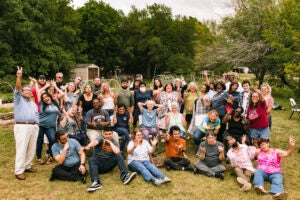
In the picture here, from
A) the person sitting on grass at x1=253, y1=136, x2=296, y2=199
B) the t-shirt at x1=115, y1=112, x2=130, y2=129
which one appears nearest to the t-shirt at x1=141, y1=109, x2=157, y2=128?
the t-shirt at x1=115, y1=112, x2=130, y2=129

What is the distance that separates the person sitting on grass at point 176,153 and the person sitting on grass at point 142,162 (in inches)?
20.9

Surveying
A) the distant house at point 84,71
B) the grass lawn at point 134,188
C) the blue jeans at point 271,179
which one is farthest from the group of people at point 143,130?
the distant house at point 84,71

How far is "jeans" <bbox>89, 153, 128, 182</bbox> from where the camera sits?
5371mm

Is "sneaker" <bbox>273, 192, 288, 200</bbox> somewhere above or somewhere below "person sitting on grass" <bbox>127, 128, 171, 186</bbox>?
below

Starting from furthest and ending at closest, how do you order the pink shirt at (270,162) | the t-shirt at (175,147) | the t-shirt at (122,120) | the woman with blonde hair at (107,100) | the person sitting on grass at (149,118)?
1. the woman with blonde hair at (107,100)
2. the person sitting on grass at (149,118)
3. the t-shirt at (122,120)
4. the t-shirt at (175,147)
5. the pink shirt at (270,162)

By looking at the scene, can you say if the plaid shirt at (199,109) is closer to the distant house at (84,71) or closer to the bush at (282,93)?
the bush at (282,93)

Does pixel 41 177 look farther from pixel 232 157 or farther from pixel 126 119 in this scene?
pixel 232 157

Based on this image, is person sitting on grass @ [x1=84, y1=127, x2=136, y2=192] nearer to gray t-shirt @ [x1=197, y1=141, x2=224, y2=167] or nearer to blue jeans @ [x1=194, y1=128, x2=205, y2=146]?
gray t-shirt @ [x1=197, y1=141, x2=224, y2=167]

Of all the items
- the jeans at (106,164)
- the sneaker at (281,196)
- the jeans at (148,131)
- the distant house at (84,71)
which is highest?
the distant house at (84,71)

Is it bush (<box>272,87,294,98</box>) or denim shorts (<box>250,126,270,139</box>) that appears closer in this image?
denim shorts (<box>250,126,270,139</box>)

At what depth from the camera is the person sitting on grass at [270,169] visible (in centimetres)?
501

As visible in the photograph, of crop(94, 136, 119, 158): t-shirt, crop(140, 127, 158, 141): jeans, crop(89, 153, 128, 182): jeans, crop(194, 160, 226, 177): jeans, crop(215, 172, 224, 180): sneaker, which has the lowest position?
crop(215, 172, 224, 180): sneaker

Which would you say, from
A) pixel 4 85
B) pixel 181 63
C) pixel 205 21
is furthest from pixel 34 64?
pixel 205 21

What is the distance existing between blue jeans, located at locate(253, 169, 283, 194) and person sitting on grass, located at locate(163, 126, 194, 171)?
1358 mm
